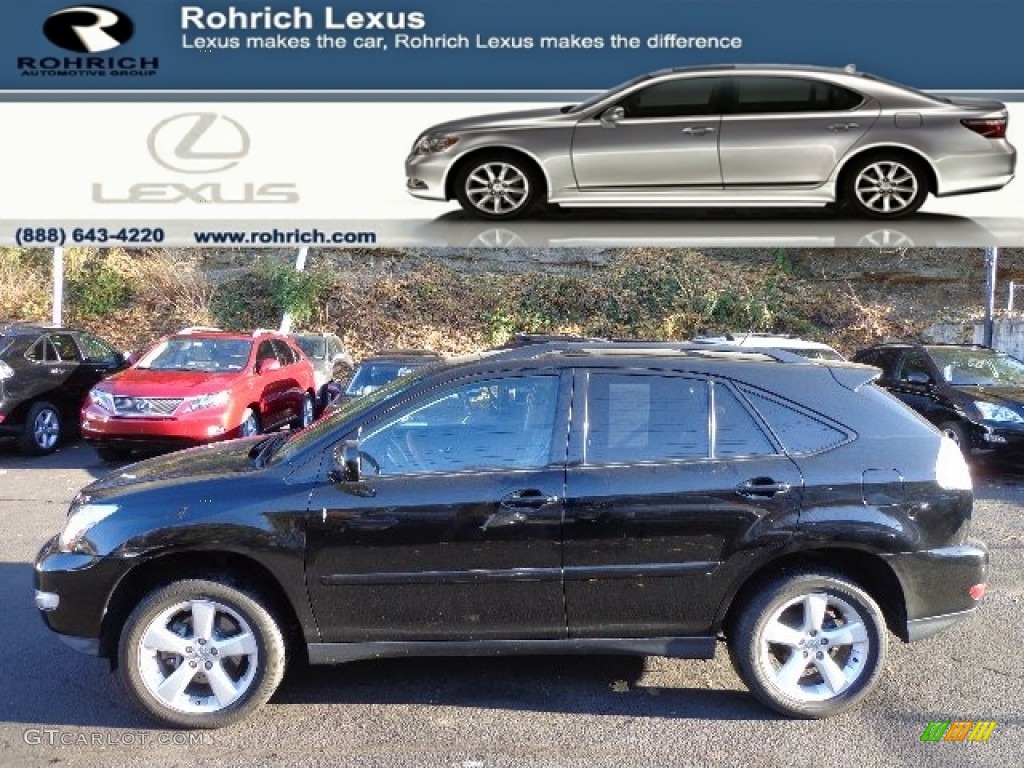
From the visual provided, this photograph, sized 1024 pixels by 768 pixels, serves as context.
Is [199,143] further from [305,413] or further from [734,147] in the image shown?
[305,413]

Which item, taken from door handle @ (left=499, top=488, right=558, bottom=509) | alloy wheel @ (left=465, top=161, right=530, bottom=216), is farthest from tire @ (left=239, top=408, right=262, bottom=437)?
door handle @ (left=499, top=488, right=558, bottom=509)

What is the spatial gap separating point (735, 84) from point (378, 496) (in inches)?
147

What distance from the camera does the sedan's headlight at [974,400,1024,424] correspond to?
893cm

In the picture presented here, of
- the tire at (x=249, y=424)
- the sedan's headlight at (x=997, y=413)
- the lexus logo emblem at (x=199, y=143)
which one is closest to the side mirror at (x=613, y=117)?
the lexus logo emblem at (x=199, y=143)

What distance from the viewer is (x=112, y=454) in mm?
9961

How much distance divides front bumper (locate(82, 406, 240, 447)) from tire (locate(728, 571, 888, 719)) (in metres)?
7.17

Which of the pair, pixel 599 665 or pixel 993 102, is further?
pixel 993 102

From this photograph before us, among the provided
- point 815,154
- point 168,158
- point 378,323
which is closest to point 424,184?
point 168,158

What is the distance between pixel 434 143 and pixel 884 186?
3084mm

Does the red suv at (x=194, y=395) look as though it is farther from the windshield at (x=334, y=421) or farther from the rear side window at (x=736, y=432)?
the rear side window at (x=736, y=432)

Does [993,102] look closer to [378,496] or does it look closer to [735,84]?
[735,84]

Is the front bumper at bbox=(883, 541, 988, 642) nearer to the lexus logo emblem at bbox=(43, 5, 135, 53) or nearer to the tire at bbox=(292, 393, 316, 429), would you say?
the lexus logo emblem at bbox=(43, 5, 135, 53)

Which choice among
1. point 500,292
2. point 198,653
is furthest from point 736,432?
point 500,292

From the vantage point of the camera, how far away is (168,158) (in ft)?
20.5
